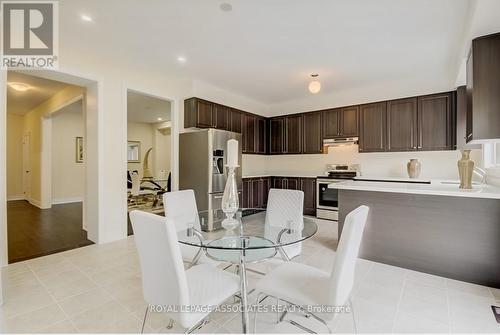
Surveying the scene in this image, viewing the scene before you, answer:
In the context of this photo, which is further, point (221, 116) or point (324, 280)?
point (221, 116)

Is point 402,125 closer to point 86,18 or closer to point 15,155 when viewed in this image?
point 86,18

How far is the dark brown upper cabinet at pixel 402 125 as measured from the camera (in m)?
4.39

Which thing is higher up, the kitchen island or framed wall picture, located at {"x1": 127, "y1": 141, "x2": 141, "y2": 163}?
framed wall picture, located at {"x1": 127, "y1": 141, "x2": 141, "y2": 163}

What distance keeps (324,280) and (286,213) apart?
3.13 ft

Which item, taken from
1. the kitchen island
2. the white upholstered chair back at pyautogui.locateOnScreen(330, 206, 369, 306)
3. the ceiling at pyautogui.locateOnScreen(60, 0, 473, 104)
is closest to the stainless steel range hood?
the ceiling at pyautogui.locateOnScreen(60, 0, 473, 104)

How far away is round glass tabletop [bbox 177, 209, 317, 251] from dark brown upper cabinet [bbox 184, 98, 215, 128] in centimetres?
226

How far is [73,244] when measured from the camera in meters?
3.55

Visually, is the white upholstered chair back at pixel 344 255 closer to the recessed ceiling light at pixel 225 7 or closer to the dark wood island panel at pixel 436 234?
the dark wood island panel at pixel 436 234

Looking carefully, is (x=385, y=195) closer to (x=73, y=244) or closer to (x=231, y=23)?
(x=231, y=23)

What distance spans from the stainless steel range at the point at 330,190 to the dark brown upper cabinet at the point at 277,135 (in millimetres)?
1296

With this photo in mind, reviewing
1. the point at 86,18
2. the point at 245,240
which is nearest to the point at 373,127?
the point at 245,240

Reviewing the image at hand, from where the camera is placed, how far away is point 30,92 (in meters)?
5.12

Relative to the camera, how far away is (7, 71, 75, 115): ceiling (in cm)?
432

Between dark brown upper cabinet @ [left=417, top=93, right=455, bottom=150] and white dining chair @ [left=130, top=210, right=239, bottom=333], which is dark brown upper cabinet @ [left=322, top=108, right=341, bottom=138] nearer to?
dark brown upper cabinet @ [left=417, top=93, right=455, bottom=150]
